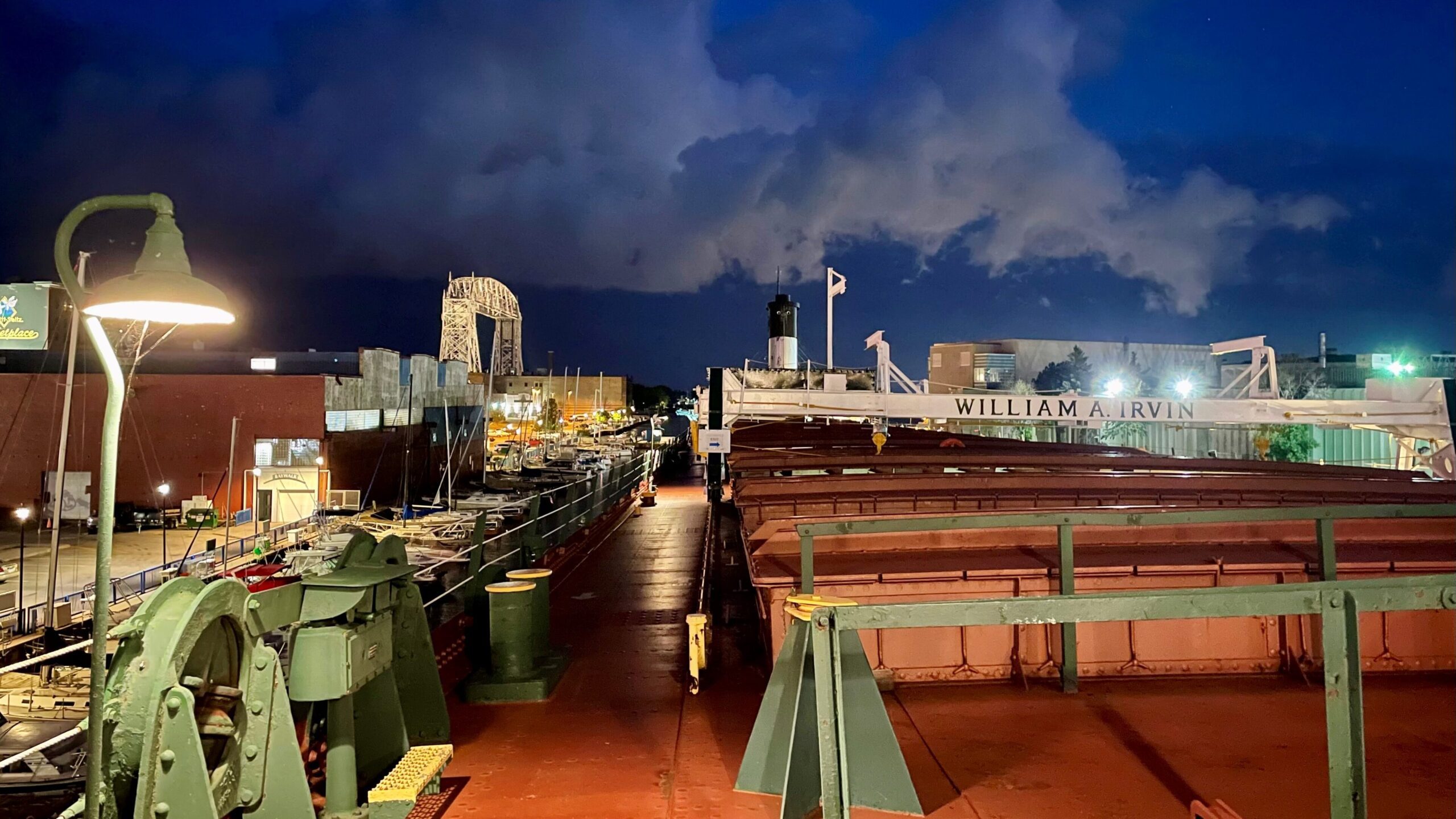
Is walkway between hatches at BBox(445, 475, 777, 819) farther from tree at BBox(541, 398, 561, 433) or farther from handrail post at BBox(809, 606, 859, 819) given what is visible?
tree at BBox(541, 398, 561, 433)

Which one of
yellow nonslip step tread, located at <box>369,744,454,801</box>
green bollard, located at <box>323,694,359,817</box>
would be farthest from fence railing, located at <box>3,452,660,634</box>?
green bollard, located at <box>323,694,359,817</box>

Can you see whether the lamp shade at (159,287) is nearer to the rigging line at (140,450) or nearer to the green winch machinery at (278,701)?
→ the green winch machinery at (278,701)

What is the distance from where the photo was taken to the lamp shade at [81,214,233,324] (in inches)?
119

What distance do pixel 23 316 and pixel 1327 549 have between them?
140ft

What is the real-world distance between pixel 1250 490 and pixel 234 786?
10.5 meters

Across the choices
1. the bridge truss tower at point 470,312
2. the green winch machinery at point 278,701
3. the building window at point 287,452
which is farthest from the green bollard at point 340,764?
the bridge truss tower at point 470,312

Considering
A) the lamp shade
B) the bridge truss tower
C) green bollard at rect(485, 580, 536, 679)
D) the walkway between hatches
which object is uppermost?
the bridge truss tower

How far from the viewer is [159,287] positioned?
3.03 m

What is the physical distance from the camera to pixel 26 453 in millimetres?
28547

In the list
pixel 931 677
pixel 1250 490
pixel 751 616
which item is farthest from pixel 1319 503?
pixel 751 616

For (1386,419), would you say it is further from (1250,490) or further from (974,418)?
(974,418)

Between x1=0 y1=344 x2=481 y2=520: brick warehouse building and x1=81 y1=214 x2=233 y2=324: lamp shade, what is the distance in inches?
1172

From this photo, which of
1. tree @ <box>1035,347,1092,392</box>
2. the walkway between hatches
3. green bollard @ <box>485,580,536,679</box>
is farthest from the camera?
tree @ <box>1035,347,1092,392</box>

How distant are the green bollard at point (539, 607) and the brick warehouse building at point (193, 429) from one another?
87.2 ft
